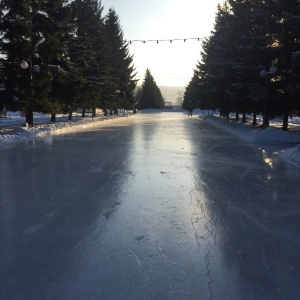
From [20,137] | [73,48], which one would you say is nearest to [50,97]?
[73,48]

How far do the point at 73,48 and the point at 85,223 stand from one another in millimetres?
27149

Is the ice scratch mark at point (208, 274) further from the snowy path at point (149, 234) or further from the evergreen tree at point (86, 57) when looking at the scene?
the evergreen tree at point (86, 57)

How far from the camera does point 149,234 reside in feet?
13.5

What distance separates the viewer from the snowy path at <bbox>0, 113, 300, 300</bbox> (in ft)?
9.62

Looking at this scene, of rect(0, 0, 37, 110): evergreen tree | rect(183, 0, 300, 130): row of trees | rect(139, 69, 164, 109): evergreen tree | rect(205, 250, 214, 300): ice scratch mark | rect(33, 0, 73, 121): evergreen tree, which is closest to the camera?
rect(205, 250, 214, 300): ice scratch mark

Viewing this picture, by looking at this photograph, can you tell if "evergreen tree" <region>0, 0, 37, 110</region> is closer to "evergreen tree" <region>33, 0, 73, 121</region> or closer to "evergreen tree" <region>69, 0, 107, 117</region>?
"evergreen tree" <region>33, 0, 73, 121</region>

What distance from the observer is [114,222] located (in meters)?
4.56

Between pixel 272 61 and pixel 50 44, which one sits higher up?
pixel 50 44

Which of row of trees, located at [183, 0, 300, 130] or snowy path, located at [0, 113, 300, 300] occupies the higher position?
row of trees, located at [183, 0, 300, 130]

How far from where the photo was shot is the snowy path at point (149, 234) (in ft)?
9.62

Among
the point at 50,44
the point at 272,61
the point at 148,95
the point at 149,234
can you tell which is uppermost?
the point at 50,44

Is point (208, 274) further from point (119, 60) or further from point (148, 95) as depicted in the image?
point (148, 95)

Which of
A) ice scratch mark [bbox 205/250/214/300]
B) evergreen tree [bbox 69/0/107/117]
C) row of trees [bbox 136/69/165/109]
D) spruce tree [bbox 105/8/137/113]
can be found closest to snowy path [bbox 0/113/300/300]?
ice scratch mark [bbox 205/250/214/300]

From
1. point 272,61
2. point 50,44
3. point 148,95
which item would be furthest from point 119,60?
point 148,95
